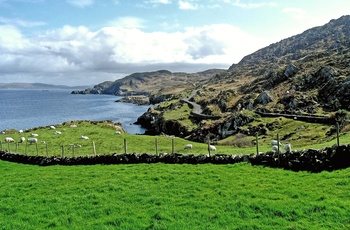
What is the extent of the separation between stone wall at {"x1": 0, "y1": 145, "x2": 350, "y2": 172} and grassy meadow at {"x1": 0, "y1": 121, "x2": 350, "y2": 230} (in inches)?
48.7

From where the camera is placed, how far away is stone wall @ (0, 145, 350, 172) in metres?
24.4

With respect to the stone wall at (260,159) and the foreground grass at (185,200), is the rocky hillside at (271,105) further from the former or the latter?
the foreground grass at (185,200)

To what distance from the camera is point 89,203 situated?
21047 millimetres

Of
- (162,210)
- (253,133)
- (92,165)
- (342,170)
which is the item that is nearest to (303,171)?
(342,170)

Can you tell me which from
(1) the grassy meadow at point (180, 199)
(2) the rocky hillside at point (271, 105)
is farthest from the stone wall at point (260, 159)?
(2) the rocky hillside at point (271, 105)

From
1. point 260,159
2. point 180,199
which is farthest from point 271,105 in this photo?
point 180,199

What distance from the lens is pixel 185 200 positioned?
20.1 m

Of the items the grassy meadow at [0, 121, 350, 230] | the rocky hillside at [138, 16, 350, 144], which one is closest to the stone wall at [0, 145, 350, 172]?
the grassy meadow at [0, 121, 350, 230]

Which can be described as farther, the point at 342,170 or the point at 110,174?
the point at 110,174

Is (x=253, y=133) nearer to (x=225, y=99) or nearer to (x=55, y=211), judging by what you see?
(x=55, y=211)

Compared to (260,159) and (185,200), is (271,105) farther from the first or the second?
(185,200)

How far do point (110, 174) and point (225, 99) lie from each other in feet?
438

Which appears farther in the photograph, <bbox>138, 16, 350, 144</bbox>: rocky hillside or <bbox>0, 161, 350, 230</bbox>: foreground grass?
<bbox>138, 16, 350, 144</bbox>: rocky hillside

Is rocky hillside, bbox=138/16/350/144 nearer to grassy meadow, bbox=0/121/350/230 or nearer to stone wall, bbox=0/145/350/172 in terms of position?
stone wall, bbox=0/145/350/172
